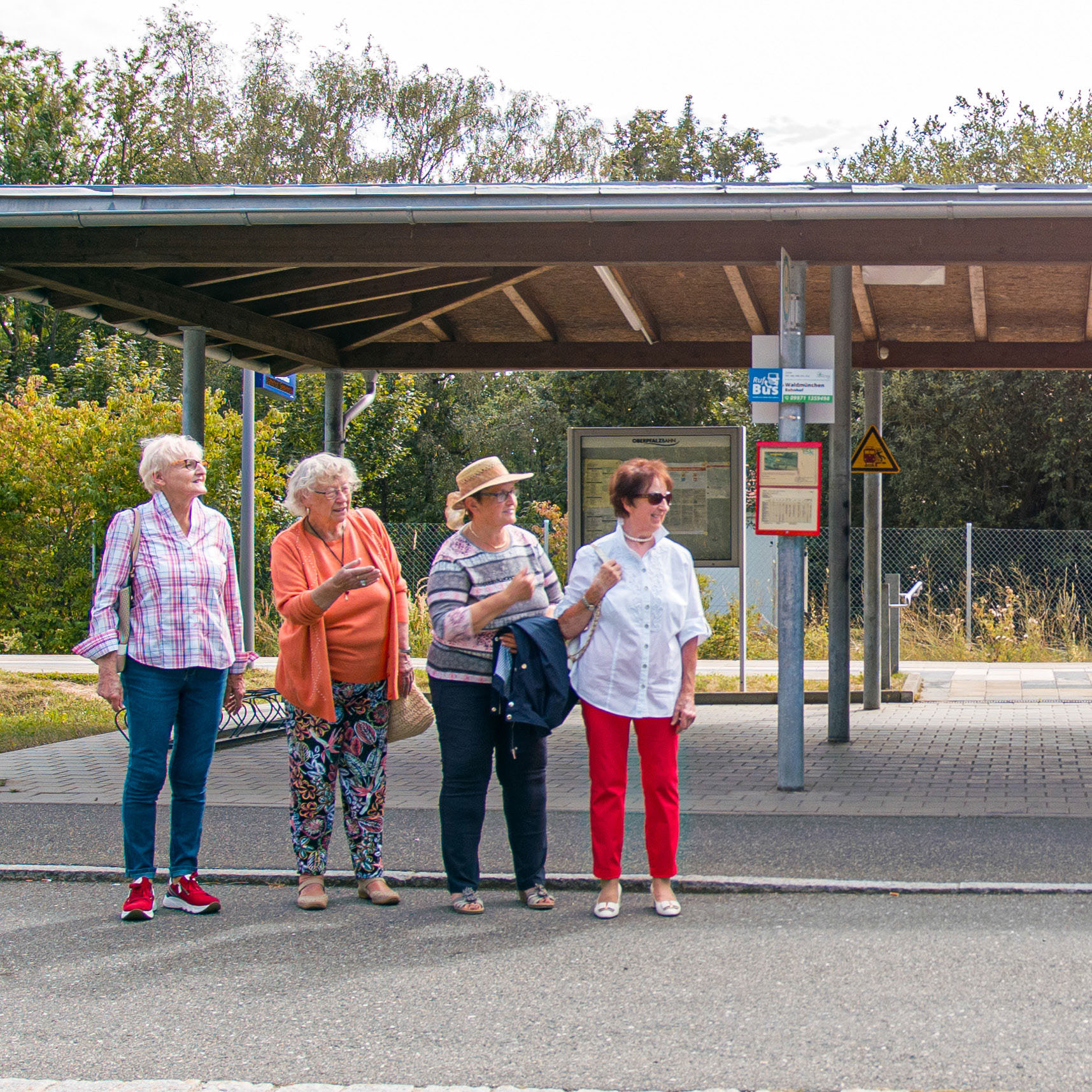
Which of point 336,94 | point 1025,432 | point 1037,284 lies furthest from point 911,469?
point 1037,284

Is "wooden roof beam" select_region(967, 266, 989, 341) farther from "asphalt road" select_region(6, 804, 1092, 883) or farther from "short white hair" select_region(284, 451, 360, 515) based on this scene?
"short white hair" select_region(284, 451, 360, 515)

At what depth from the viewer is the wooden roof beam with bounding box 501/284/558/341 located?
10.4m

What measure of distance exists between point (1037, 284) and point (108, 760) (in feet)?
24.3

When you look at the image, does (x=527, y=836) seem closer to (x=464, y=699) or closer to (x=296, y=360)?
(x=464, y=699)

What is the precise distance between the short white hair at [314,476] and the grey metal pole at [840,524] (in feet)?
16.6

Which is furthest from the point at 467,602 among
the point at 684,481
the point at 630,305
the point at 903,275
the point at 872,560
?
the point at 872,560

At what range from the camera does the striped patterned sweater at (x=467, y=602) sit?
519cm

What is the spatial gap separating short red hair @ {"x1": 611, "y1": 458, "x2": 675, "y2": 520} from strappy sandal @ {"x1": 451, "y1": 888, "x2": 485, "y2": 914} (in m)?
1.57

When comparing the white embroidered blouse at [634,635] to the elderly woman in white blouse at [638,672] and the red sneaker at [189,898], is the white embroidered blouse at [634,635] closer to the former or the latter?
the elderly woman in white blouse at [638,672]

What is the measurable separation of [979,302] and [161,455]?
23.0 ft

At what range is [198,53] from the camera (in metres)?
36.1

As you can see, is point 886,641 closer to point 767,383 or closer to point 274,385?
point 274,385

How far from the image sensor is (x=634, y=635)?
5.23 metres

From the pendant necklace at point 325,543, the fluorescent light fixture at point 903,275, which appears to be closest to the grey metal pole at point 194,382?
the pendant necklace at point 325,543
